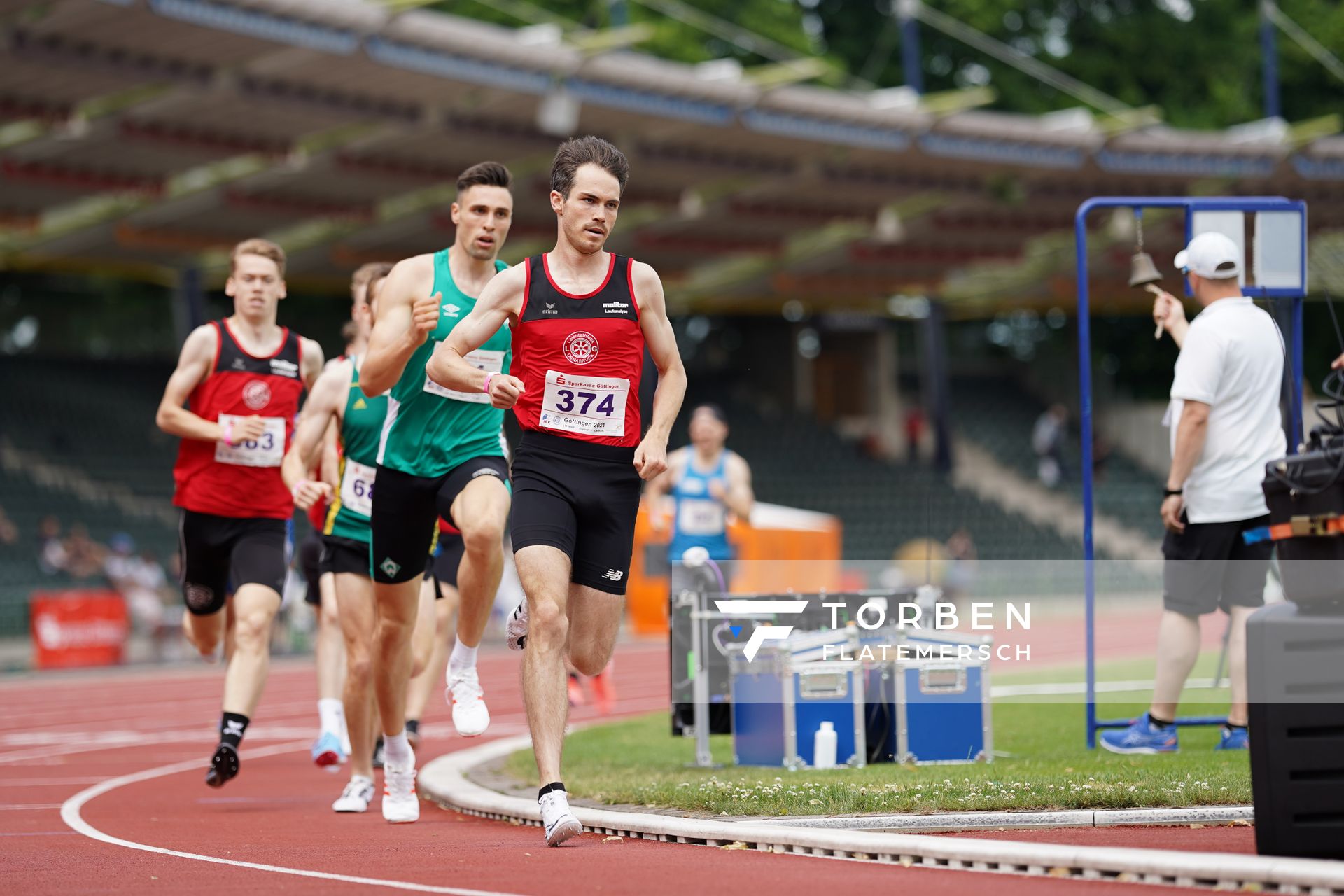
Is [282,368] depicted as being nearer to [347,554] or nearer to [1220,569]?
[347,554]

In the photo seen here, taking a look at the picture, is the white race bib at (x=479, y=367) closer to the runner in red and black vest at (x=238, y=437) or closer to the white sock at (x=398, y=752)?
the white sock at (x=398, y=752)

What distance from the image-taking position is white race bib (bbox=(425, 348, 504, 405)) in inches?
282

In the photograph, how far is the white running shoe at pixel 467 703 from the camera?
7.12 metres

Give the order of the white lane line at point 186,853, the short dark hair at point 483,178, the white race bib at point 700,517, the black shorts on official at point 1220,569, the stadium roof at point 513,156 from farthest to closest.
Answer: the stadium roof at point 513,156 < the white race bib at point 700,517 < the black shorts on official at point 1220,569 < the short dark hair at point 483,178 < the white lane line at point 186,853

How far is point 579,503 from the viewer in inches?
252

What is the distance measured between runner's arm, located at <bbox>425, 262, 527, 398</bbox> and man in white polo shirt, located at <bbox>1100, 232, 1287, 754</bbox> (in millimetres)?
3311

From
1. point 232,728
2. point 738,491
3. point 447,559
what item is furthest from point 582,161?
point 738,491

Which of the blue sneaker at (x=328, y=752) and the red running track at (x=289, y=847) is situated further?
the blue sneaker at (x=328, y=752)

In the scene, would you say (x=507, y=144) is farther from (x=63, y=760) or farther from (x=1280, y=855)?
(x=1280, y=855)

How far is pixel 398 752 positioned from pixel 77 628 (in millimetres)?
17184

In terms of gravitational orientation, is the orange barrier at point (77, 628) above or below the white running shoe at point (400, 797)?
below

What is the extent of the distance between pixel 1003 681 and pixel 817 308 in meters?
31.1

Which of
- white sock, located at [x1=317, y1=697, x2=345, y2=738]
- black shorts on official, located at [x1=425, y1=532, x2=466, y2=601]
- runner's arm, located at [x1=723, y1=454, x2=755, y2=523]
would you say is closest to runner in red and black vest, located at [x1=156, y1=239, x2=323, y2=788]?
white sock, located at [x1=317, y1=697, x2=345, y2=738]

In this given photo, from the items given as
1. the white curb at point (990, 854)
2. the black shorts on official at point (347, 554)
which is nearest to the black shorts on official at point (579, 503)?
the white curb at point (990, 854)
